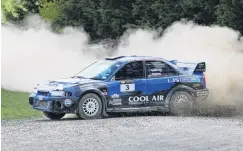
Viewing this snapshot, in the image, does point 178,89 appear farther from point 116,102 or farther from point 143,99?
point 116,102

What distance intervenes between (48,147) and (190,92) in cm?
627

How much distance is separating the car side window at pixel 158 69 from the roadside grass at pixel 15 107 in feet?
11.7

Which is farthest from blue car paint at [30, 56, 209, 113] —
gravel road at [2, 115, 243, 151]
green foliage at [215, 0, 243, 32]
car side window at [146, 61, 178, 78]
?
green foliage at [215, 0, 243, 32]

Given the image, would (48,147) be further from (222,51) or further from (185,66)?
(222,51)

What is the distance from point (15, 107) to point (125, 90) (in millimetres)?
6810

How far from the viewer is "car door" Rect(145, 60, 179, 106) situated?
14906 mm

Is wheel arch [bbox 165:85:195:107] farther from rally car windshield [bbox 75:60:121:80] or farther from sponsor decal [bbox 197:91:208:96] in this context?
rally car windshield [bbox 75:60:121:80]

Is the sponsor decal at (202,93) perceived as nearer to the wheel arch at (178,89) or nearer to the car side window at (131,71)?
the wheel arch at (178,89)

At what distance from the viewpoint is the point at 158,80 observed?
15.0 metres

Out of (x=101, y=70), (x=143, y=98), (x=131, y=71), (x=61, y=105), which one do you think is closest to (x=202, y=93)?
(x=143, y=98)

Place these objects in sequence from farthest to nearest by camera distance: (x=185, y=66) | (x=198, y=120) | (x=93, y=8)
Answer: (x=93, y=8)
(x=185, y=66)
(x=198, y=120)

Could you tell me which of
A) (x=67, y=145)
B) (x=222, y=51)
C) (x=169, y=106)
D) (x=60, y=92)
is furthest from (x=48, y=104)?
(x=222, y=51)

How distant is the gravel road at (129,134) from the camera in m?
9.77

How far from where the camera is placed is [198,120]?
13.5 metres
